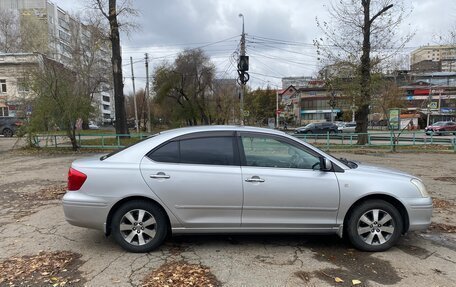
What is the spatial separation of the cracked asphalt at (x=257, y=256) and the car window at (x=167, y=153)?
1.19 metres

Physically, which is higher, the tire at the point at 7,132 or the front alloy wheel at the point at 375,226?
the tire at the point at 7,132

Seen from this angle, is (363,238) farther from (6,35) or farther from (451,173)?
(6,35)

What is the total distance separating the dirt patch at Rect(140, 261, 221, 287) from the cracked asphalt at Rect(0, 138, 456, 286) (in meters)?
0.11

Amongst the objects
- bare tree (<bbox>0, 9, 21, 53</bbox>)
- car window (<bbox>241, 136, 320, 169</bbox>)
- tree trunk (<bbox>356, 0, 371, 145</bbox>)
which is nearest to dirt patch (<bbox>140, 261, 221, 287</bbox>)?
car window (<bbox>241, 136, 320, 169</bbox>)

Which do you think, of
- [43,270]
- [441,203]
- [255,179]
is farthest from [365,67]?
[43,270]

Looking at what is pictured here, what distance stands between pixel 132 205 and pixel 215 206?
1.03 m

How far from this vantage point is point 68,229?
5.39 meters

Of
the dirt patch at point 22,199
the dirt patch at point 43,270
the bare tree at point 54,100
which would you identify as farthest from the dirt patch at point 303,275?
the bare tree at point 54,100

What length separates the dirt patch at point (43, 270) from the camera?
12.0 feet

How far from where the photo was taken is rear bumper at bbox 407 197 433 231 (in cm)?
440

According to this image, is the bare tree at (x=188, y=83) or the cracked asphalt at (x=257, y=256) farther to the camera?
the bare tree at (x=188, y=83)

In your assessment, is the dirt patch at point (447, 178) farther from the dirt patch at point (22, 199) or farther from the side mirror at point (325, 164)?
the dirt patch at point (22, 199)

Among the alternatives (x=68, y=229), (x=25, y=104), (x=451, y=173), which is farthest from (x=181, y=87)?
(x=68, y=229)

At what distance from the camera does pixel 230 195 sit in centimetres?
428
